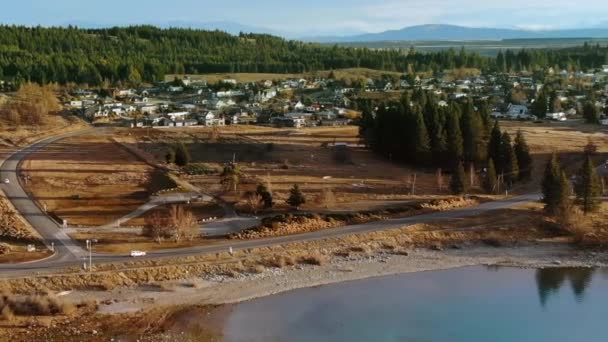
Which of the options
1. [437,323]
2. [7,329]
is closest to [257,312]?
[437,323]

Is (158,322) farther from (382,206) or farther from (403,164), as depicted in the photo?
(403,164)

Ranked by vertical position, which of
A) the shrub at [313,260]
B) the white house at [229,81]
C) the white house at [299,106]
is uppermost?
the white house at [229,81]

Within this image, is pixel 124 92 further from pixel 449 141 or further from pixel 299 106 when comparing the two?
pixel 449 141

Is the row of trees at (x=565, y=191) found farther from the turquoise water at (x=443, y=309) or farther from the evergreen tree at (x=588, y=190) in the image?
the turquoise water at (x=443, y=309)

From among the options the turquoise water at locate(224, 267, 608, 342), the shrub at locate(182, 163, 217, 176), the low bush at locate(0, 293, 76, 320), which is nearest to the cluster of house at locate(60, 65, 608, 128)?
the shrub at locate(182, 163, 217, 176)

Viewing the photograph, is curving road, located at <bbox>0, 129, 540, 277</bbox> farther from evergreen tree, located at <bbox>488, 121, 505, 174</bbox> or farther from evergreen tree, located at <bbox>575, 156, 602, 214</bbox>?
evergreen tree, located at <bbox>488, 121, 505, 174</bbox>

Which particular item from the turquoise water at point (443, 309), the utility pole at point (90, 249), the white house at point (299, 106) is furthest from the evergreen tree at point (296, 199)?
the white house at point (299, 106)
